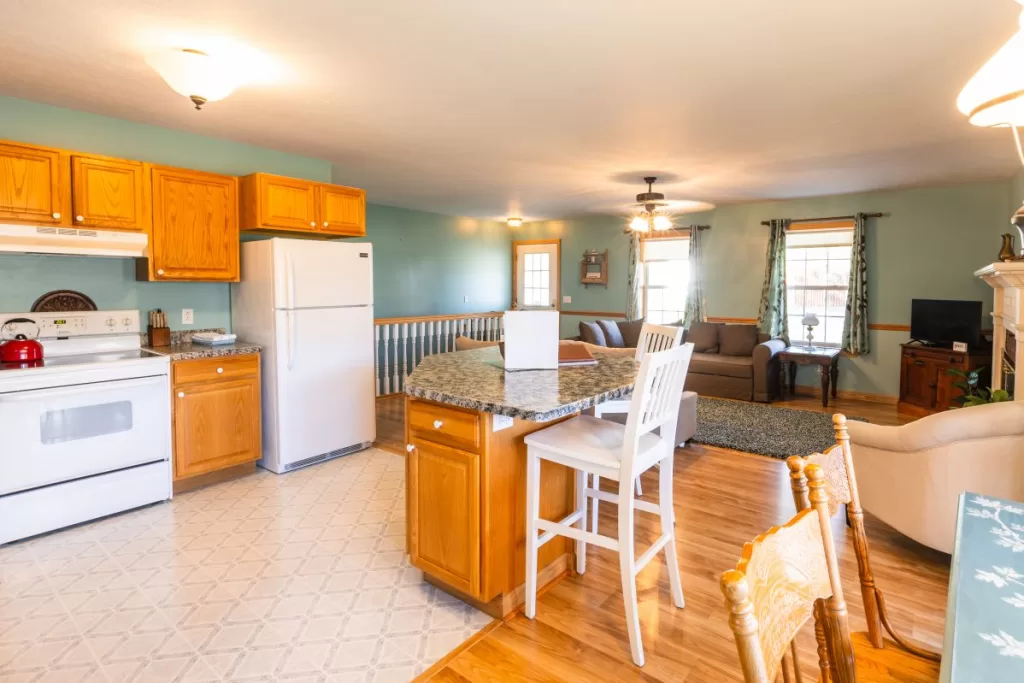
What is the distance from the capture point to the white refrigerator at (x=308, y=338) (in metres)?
3.96

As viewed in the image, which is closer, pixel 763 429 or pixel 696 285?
pixel 763 429

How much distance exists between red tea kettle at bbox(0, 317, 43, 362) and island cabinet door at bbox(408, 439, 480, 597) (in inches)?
92.3

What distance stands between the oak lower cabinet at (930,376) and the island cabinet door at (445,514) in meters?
5.16

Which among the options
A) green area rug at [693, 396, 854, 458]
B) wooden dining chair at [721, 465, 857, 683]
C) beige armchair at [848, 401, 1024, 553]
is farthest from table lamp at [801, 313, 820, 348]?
wooden dining chair at [721, 465, 857, 683]

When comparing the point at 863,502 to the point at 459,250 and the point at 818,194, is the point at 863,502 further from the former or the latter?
the point at 459,250

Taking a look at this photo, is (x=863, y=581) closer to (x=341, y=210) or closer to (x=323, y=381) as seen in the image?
(x=323, y=381)

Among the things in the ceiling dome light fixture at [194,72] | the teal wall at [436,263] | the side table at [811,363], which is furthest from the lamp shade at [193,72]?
the side table at [811,363]

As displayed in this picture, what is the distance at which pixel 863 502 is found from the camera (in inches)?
116

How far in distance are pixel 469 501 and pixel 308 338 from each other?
92.2 inches

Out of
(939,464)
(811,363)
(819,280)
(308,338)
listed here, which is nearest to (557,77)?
(308,338)

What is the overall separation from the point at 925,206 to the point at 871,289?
1.00 meters

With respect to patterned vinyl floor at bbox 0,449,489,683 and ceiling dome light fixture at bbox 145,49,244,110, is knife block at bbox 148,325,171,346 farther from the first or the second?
ceiling dome light fixture at bbox 145,49,244,110

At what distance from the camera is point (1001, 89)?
1.19 m

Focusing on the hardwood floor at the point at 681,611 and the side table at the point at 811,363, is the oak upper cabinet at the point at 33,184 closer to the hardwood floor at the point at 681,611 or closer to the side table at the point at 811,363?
the hardwood floor at the point at 681,611
